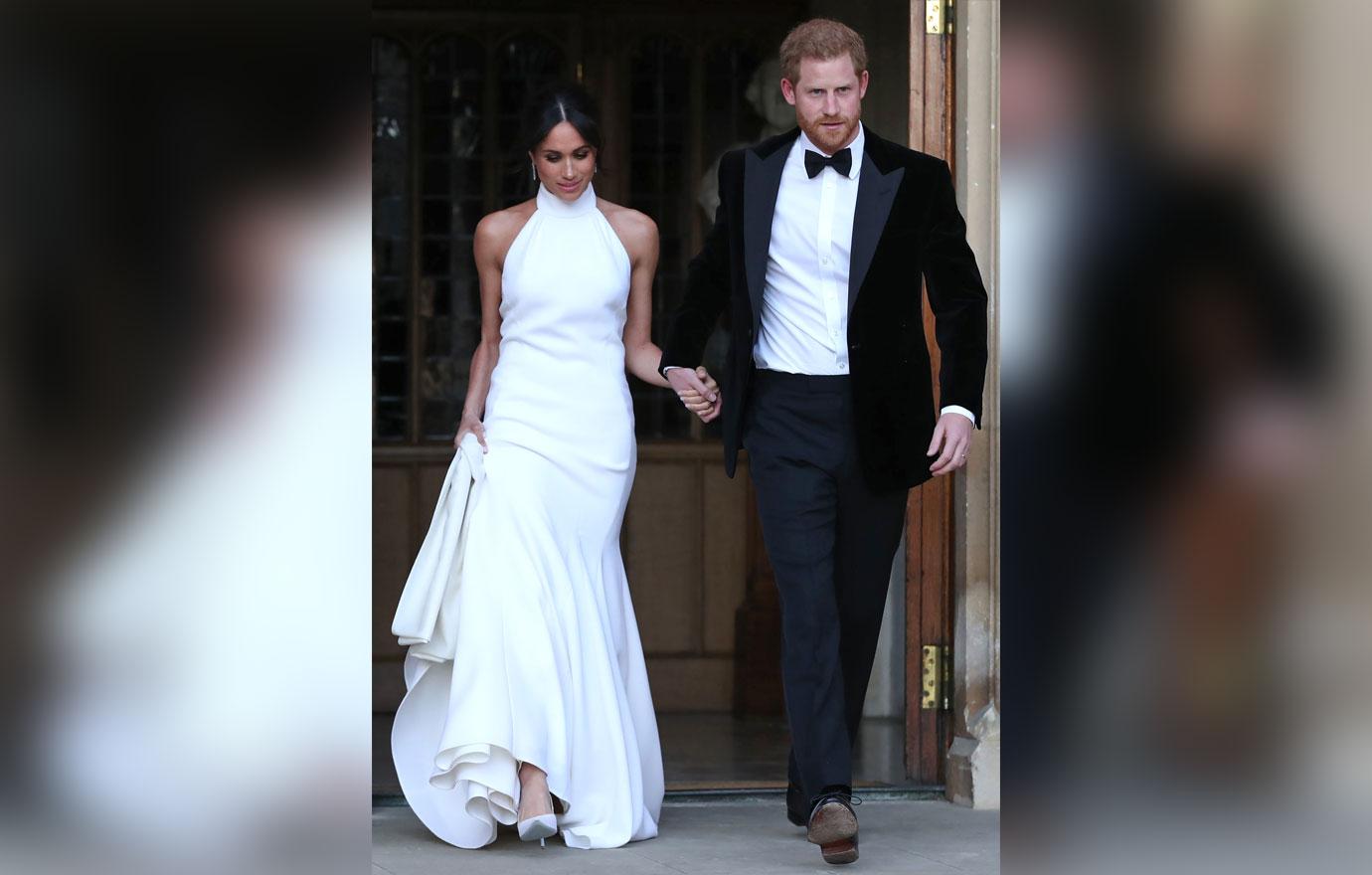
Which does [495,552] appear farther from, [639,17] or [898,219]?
[639,17]

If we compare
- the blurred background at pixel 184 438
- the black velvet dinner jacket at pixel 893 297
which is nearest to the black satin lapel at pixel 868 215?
the black velvet dinner jacket at pixel 893 297

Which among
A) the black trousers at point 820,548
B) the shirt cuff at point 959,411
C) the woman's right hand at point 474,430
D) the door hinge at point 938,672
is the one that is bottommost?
the door hinge at point 938,672

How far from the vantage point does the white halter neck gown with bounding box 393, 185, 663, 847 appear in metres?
5.05

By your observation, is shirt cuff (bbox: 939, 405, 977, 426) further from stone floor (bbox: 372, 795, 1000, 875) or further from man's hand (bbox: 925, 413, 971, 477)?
stone floor (bbox: 372, 795, 1000, 875)

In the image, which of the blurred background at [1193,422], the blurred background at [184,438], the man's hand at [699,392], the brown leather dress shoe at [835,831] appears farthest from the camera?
the man's hand at [699,392]

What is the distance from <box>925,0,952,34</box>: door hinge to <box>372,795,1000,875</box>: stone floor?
2357mm

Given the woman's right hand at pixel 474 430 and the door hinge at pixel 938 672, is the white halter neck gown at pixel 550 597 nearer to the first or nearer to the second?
the woman's right hand at pixel 474 430

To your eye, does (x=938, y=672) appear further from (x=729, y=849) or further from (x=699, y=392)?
(x=699, y=392)

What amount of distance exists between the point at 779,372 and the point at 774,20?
Result: 3.37 meters

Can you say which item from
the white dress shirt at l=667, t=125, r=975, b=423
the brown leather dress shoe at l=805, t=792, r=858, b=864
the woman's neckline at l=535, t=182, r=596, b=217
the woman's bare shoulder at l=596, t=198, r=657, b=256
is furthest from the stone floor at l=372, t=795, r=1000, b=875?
the woman's neckline at l=535, t=182, r=596, b=217

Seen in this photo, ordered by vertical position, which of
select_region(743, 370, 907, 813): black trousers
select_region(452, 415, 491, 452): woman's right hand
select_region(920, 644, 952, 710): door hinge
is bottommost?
select_region(920, 644, 952, 710): door hinge

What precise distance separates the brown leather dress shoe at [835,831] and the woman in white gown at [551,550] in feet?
2.08

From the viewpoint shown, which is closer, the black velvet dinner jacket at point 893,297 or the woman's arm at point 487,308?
the black velvet dinner jacket at point 893,297

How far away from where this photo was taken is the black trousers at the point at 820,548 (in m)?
4.81
